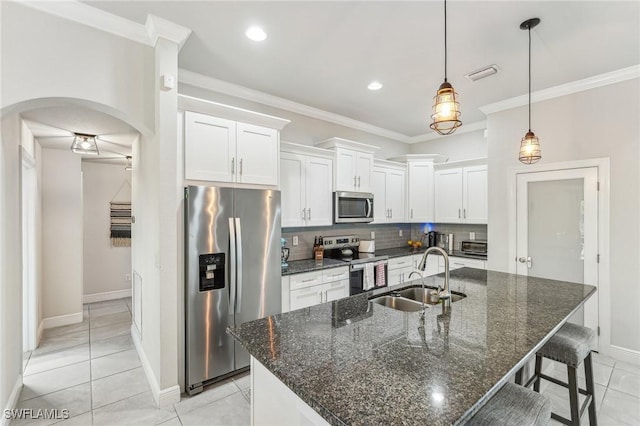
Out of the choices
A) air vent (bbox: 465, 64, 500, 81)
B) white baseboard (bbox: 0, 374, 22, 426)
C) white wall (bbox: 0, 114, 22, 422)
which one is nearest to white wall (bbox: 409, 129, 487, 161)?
air vent (bbox: 465, 64, 500, 81)

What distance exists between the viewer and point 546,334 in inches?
58.6

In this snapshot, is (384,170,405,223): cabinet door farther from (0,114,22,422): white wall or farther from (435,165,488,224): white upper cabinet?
(0,114,22,422): white wall

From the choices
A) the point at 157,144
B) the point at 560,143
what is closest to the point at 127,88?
the point at 157,144

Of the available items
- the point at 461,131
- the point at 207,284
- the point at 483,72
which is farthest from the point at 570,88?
the point at 207,284

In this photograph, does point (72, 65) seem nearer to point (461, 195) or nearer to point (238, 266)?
point (238, 266)

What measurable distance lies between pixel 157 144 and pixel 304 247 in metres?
2.33

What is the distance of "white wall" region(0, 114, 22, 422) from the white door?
4.98 metres

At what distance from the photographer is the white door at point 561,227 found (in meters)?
3.25

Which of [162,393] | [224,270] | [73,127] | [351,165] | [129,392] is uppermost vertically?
[73,127]

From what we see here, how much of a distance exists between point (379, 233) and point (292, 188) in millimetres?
2176

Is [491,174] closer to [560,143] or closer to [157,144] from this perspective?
[560,143]

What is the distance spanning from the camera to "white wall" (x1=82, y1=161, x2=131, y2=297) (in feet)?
17.6

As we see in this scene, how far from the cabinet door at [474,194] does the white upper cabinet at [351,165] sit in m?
1.53

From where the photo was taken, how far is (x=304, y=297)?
11.2ft
